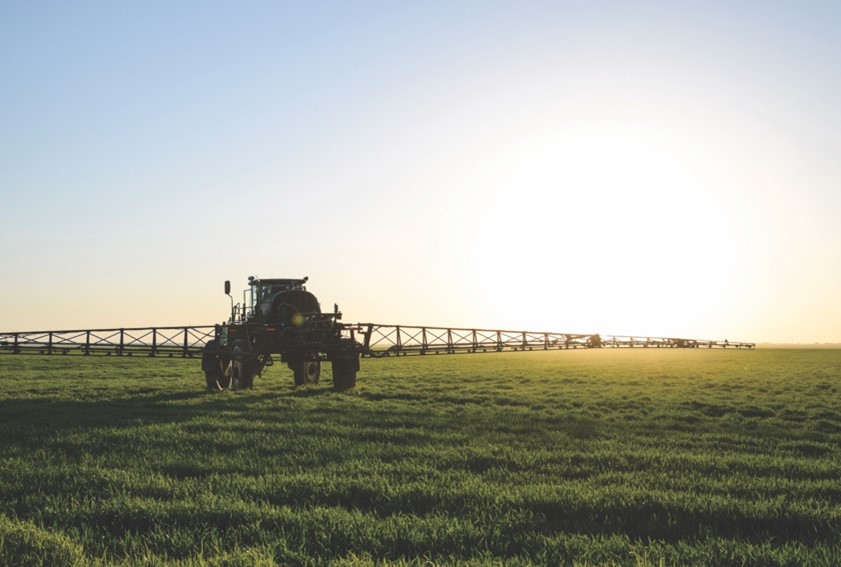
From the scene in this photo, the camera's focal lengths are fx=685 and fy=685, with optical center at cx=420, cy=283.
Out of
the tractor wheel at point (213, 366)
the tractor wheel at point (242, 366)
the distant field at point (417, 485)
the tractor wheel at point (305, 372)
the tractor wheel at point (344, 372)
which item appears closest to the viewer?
the distant field at point (417, 485)

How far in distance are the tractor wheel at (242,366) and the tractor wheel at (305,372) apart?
1.86 m

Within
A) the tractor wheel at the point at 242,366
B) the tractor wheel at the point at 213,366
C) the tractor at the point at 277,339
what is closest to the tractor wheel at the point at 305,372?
the tractor at the point at 277,339

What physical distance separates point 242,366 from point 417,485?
1636 cm

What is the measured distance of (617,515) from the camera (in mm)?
6969

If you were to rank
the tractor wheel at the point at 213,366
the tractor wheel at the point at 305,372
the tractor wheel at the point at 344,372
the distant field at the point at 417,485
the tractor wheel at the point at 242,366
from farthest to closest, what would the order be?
the tractor wheel at the point at 305,372, the tractor wheel at the point at 213,366, the tractor wheel at the point at 344,372, the tractor wheel at the point at 242,366, the distant field at the point at 417,485

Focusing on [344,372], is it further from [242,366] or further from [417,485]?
[417,485]

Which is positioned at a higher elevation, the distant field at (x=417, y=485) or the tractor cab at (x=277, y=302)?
the tractor cab at (x=277, y=302)

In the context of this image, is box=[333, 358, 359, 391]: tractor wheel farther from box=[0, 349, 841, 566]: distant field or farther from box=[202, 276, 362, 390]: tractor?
box=[0, 349, 841, 566]: distant field

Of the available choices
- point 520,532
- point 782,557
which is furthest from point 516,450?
point 782,557

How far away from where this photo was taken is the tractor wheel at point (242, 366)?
22.7m

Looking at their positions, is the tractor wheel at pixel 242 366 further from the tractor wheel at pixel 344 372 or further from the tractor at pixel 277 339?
the tractor wheel at pixel 344 372

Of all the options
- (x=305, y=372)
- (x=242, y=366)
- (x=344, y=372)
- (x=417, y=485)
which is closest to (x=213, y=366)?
(x=242, y=366)

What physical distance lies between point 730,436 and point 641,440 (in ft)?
7.02

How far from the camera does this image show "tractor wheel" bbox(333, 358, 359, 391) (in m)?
23.5
